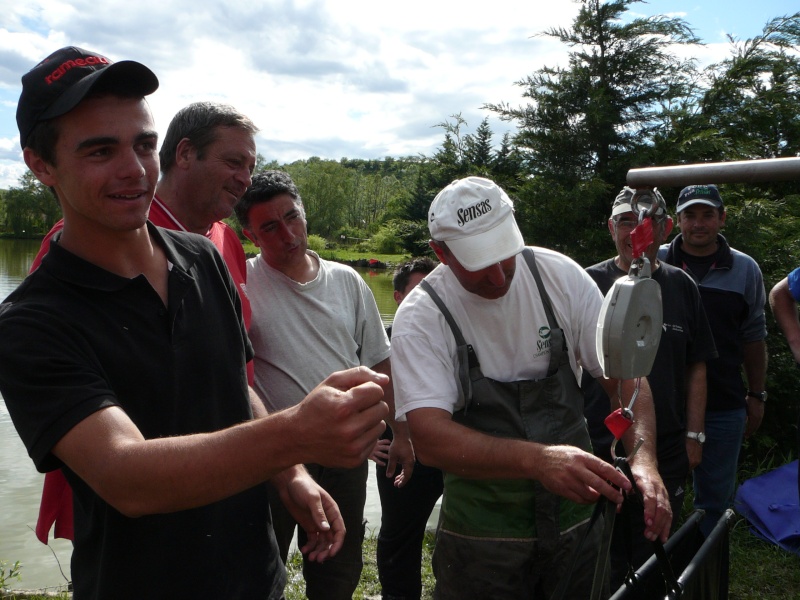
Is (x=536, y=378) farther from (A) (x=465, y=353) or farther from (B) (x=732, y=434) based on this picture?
(B) (x=732, y=434)

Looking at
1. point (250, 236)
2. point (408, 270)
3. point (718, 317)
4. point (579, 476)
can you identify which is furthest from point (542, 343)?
point (718, 317)

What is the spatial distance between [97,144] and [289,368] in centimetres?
172

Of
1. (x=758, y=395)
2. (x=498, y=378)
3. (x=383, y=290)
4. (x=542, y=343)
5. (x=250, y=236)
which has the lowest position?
(x=383, y=290)

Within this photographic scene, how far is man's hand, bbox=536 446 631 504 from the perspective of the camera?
1.78 metres

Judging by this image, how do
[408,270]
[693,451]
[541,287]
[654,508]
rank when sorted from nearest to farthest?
[654,508], [541,287], [693,451], [408,270]

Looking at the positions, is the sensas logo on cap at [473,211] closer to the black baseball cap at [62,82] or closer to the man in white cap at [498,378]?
the man in white cap at [498,378]

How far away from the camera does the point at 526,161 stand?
7.77m

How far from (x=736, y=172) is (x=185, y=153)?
217cm

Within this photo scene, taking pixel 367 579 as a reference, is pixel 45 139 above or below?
above

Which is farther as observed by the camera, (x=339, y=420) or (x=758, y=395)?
(x=758, y=395)

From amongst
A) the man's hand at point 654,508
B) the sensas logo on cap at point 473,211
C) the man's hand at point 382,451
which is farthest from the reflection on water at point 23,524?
the man's hand at point 654,508

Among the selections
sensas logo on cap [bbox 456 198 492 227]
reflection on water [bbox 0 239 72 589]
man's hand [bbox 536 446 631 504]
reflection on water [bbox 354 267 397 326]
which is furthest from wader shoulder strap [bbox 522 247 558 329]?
reflection on water [bbox 354 267 397 326]

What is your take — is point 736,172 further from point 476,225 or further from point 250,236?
point 250,236

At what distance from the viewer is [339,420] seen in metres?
1.24
